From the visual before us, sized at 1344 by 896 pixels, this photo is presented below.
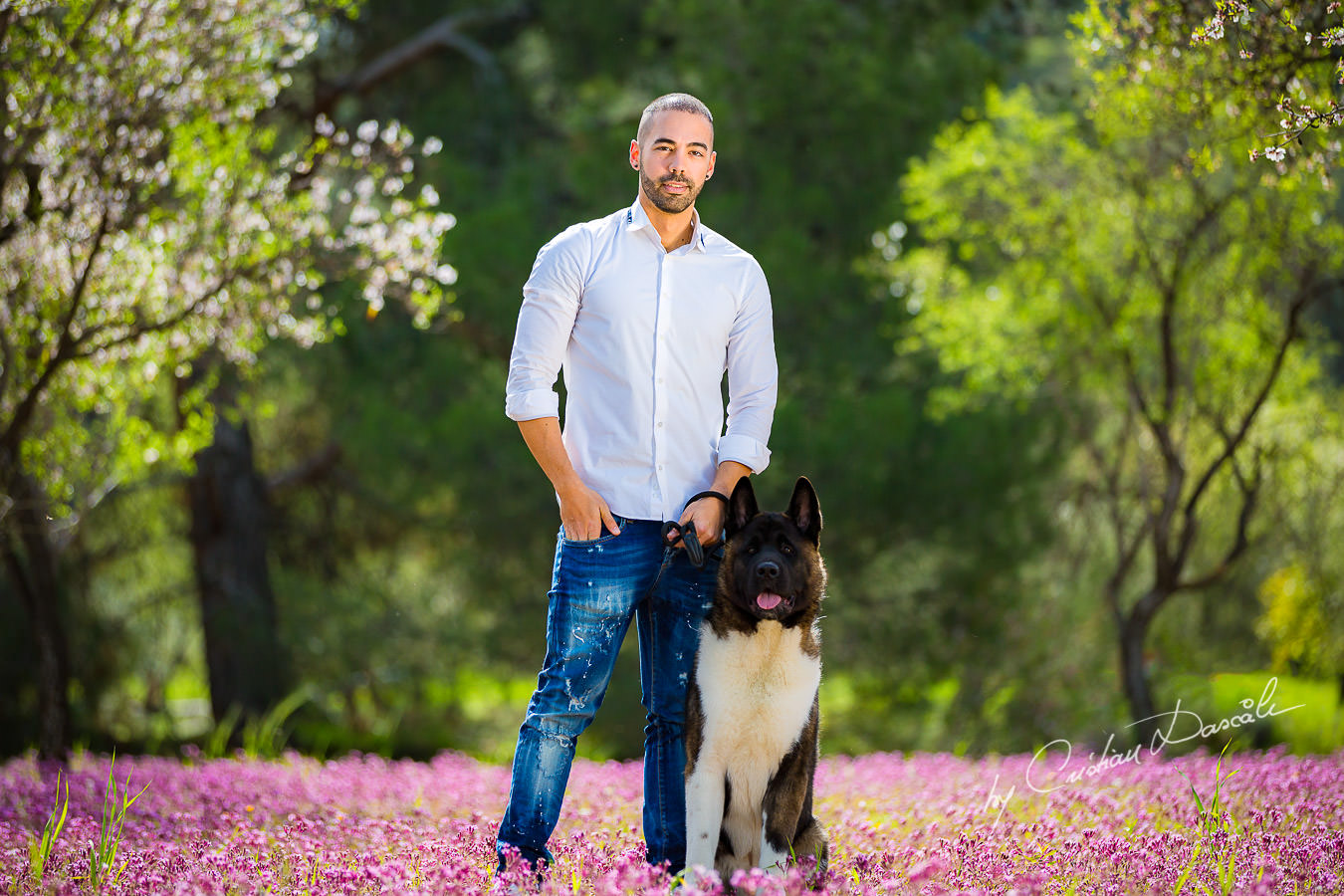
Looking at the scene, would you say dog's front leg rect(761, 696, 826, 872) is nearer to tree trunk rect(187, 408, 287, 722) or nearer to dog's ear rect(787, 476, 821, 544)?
dog's ear rect(787, 476, 821, 544)

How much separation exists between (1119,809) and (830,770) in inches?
119

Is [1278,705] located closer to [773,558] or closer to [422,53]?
[773,558]

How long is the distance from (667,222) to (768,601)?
54.4 inches

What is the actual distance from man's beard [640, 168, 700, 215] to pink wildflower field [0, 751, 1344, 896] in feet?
7.13

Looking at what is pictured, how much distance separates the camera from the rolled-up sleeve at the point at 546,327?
4004 mm

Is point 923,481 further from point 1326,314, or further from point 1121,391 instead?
point 1326,314

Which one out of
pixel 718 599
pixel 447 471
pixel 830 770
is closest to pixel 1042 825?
pixel 718 599

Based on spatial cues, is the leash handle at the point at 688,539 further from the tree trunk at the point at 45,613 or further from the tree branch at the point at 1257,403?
the tree branch at the point at 1257,403

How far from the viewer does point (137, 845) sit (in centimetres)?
465

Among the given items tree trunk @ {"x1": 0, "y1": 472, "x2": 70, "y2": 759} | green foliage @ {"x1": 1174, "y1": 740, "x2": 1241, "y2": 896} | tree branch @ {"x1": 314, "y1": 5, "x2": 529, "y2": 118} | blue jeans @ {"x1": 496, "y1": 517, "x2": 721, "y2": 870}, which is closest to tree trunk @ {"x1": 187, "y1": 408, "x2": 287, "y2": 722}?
tree branch @ {"x1": 314, "y1": 5, "x2": 529, "y2": 118}

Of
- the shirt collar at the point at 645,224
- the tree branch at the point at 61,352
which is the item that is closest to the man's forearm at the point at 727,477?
the shirt collar at the point at 645,224

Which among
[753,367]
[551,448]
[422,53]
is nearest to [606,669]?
[551,448]

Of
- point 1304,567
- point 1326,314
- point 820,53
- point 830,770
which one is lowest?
point 830,770

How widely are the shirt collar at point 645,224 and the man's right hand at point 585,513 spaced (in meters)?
0.94
